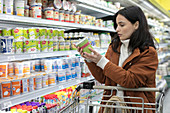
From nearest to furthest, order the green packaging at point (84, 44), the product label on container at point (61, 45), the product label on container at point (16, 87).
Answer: the green packaging at point (84, 44), the product label on container at point (16, 87), the product label on container at point (61, 45)

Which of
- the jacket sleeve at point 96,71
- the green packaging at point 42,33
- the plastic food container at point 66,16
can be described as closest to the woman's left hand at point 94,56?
the jacket sleeve at point 96,71

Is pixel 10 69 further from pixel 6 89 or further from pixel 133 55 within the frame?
pixel 133 55

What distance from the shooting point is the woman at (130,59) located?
5.12 feet

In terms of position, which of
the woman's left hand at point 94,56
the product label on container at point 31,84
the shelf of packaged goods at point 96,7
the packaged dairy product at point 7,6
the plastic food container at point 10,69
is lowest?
the product label on container at point 31,84

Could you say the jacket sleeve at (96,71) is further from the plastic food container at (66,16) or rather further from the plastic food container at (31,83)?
the plastic food container at (66,16)

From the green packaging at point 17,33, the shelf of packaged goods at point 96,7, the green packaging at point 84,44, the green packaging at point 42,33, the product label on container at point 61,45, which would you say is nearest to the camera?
the green packaging at point 84,44

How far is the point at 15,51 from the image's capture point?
1841 millimetres

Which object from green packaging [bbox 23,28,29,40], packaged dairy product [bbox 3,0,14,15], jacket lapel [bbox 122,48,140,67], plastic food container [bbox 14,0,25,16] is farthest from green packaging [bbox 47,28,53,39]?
jacket lapel [bbox 122,48,140,67]

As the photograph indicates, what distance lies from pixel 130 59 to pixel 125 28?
0.92 ft

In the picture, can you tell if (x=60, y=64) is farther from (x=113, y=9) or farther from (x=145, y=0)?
(x=145, y=0)

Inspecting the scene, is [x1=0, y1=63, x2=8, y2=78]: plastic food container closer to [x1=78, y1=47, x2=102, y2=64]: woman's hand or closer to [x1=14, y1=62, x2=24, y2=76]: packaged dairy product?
[x1=14, y1=62, x2=24, y2=76]: packaged dairy product

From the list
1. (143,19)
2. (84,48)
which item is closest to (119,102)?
(84,48)

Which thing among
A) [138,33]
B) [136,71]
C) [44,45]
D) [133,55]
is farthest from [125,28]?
[44,45]

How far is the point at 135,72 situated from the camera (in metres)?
1.58
